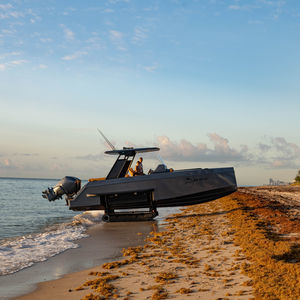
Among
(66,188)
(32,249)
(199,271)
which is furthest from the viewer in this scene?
(66,188)

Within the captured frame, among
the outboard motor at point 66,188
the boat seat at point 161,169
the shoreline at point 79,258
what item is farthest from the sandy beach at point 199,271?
the outboard motor at point 66,188

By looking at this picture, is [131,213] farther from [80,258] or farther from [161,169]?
[80,258]

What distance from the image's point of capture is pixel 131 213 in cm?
1326

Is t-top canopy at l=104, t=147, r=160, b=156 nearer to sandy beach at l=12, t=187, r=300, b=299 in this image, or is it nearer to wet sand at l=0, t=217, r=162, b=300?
wet sand at l=0, t=217, r=162, b=300

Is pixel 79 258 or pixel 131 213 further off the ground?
pixel 131 213

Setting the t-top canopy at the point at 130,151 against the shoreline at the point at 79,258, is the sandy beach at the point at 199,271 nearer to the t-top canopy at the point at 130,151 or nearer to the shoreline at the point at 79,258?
the shoreline at the point at 79,258

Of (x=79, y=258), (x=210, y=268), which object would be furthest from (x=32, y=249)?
(x=210, y=268)

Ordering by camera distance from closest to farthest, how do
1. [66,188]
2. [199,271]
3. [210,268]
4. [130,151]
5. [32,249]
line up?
[199,271] < [210,268] < [32,249] < [130,151] < [66,188]

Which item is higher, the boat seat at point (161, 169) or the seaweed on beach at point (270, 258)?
the boat seat at point (161, 169)

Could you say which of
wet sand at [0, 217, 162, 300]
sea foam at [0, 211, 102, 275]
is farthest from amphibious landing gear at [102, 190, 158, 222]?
sea foam at [0, 211, 102, 275]

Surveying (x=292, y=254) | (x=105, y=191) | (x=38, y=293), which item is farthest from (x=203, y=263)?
(x=105, y=191)

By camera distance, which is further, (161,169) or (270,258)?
(161,169)

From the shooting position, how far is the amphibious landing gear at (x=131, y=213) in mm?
12930

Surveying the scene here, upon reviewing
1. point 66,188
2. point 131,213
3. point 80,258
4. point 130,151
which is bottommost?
point 80,258
